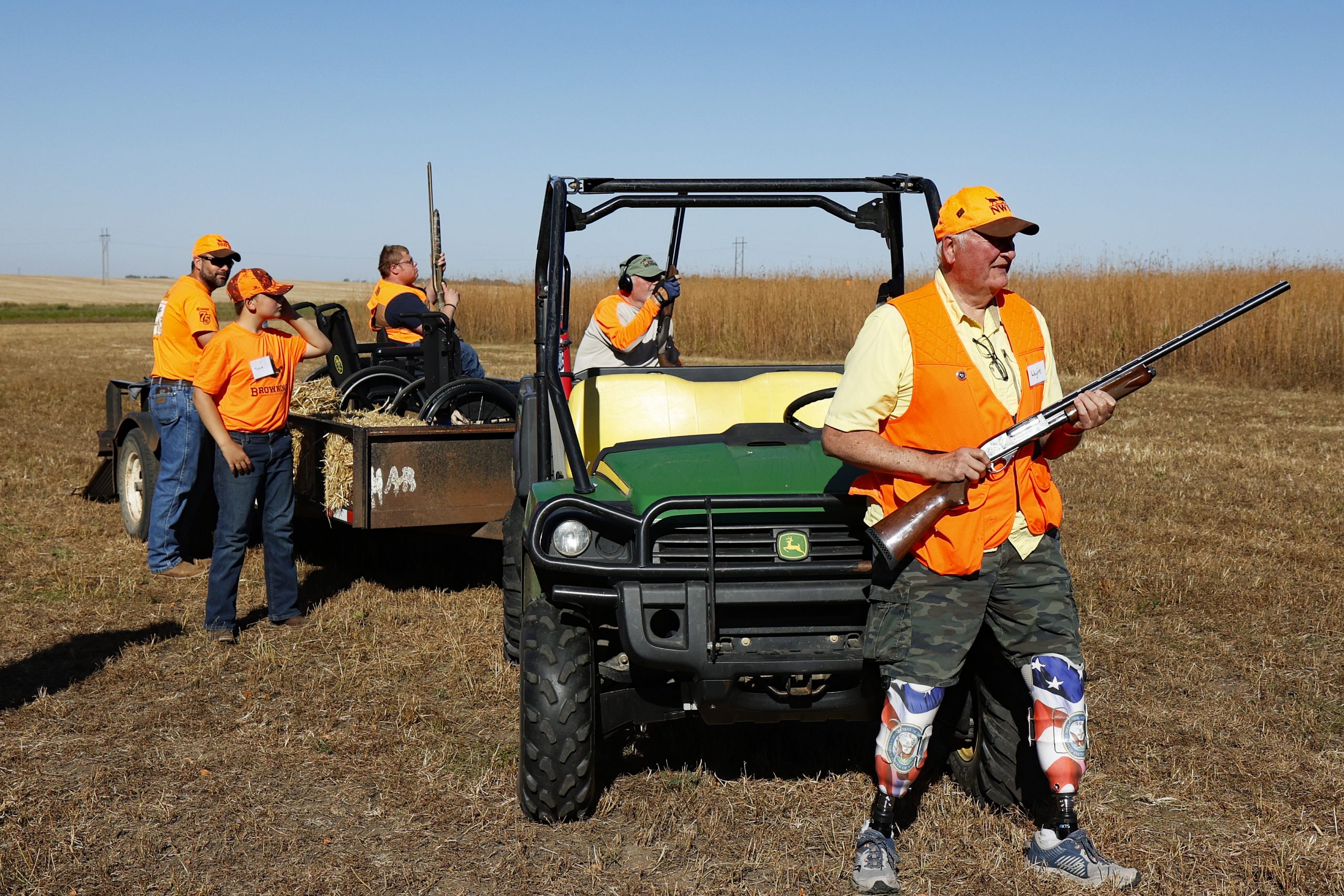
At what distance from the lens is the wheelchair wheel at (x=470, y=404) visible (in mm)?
6891

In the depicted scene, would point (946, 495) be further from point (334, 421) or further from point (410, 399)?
point (410, 399)

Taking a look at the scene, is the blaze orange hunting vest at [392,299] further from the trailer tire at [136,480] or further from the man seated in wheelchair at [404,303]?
the trailer tire at [136,480]

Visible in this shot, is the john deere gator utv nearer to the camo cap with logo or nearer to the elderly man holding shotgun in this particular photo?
the elderly man holding shotgun

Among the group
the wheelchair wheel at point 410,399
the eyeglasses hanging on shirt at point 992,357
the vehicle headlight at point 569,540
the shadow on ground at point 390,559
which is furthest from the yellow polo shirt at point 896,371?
the wheelchair wheel at point 410,399

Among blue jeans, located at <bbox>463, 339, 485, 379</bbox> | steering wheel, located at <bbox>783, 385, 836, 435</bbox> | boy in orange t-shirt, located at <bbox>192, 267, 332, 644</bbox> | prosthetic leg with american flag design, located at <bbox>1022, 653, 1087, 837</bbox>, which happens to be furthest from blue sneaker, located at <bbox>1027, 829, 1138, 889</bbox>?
blue jeans, located at <bbox>463, 339, 485, 379</bbox>

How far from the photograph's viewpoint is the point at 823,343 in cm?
2267

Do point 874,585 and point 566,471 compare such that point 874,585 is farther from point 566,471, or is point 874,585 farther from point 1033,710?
point 566,471

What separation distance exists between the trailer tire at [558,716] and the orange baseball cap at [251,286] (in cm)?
289

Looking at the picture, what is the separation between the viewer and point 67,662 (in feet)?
18.8

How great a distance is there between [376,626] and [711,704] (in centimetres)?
301

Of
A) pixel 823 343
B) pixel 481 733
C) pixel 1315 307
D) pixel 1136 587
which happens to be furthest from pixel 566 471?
pixel 823 343

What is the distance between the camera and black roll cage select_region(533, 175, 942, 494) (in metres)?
4.62

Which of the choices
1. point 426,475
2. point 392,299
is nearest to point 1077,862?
point 426,475

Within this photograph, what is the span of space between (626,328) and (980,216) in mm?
3149
